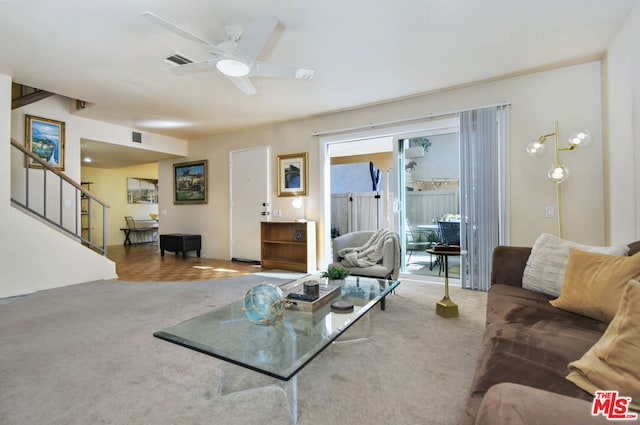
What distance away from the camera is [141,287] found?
3.89 meters

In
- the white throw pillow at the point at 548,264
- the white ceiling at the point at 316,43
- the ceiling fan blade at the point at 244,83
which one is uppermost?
the white ceiling at the point at 316,43

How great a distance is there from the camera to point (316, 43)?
289 centimetres

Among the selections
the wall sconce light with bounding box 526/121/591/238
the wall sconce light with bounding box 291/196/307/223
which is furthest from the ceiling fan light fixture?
the wall sconce light with bounding box 526/121/591/238

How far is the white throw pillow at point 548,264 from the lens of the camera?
1.94 meters

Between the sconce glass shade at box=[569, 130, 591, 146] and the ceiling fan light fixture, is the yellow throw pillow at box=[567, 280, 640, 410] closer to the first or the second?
the sconce glass shade at box=[569, 130, 591, 146]

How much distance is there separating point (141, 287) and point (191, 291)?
2.55 ft

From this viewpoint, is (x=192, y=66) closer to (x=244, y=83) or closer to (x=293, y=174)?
(x=244, y=83)

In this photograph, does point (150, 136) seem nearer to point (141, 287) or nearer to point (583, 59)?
point (141, 287)

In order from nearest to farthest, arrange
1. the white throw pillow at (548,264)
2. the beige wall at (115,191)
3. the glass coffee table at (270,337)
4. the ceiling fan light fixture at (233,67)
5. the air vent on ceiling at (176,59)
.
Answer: the glass coffee table at (270,337)
the white throw pillow at (548,264)
the ceiling fan light fixture at (233,67)
the air vent on ceiling at (176,59)
the beige wall at (115,191)

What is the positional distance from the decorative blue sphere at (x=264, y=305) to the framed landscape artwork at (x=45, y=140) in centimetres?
483

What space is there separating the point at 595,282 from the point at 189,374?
2377 millimetres

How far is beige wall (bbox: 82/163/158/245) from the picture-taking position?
8.50 meters

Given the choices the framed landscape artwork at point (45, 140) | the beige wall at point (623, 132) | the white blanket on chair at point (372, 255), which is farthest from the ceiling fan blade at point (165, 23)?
the framed landscape artwork at point (45, 140)

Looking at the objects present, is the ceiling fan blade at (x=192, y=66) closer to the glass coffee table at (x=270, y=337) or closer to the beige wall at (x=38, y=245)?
the glass coffee table at (x=270, y=337)
